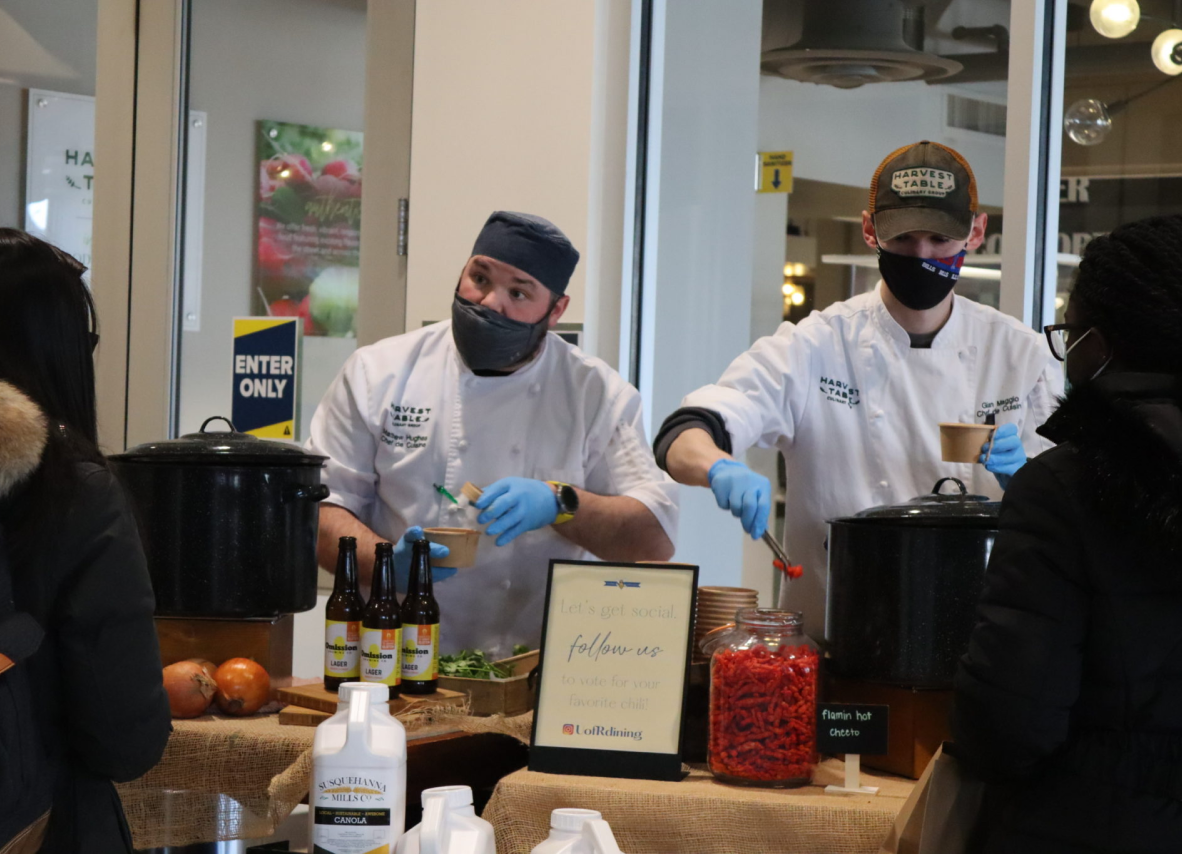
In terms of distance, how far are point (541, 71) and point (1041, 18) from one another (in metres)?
1.36

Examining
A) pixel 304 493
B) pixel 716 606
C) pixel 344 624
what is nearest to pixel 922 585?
pixel 716 606

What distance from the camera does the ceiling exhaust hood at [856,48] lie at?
4.74 m

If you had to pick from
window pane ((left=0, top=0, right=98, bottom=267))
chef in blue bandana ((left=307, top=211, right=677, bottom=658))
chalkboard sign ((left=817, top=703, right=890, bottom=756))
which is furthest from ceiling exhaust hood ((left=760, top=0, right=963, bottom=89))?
chalkboard sign ((left=817, top=703, right=890, bottom=756))

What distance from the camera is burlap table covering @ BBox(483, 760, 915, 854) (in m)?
1.69

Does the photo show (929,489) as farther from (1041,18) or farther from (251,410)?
(251,410)

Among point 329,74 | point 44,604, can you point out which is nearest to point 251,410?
point 329,74

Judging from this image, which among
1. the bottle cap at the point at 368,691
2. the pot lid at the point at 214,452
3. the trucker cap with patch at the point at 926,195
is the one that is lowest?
the bottle cap at the point at 368,691

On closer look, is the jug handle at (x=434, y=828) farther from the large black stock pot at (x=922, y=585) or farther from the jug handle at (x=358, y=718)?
the large black stock pot at (x=922, y=585)

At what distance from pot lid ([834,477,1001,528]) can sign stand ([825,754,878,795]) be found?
0.35m

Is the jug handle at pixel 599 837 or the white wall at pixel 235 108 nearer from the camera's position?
the jug handle at pixel 599 837

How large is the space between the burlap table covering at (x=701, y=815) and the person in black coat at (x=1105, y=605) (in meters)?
0.32

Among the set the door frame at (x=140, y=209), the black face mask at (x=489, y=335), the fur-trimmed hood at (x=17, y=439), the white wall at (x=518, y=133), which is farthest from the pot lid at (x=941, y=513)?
the door frame at (x=140, y=209)

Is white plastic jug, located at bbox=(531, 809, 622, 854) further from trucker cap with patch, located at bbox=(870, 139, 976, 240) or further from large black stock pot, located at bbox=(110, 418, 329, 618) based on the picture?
trucker cap with patch, located at bbox=(870, 139, 976, 240)

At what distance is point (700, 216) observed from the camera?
3.97 metres
